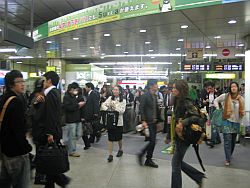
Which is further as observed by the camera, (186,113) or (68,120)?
(68,120)

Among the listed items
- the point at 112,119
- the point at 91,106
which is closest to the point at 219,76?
the point at 91,106

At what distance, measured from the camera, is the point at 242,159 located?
7125 mm

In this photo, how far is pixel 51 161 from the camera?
13.3ft

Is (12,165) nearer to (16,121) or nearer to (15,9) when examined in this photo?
(16,121)

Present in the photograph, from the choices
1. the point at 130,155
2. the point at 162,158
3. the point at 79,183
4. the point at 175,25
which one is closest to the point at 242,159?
the point at 162,158

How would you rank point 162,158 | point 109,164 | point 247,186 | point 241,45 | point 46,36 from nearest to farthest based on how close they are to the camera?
point 247,186, point 109,164, point 162,158, point 46,36, point 241,45

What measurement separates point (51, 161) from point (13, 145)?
1.02 meters

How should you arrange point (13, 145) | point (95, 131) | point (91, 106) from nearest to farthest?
point (13, 145)
point (91, 106)
point (95, 131)

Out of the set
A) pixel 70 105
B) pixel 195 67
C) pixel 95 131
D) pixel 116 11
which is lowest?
pixel 95 131

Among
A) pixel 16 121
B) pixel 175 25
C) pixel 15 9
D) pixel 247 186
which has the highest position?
pixel 15 9

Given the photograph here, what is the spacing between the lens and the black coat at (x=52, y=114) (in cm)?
422

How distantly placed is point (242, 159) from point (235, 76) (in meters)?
15.1

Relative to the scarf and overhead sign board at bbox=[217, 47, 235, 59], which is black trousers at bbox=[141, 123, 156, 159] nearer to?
the scarf

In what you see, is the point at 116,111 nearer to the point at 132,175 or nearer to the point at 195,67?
the point at 132,175
